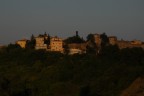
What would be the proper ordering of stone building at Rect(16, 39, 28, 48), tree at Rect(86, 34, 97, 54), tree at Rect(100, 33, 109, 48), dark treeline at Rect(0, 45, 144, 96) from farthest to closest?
1. stone building at Rect(16, 39, 28, 48)
2. tree at Rect(100, 33, 109, 48)
3. tree at Rect(86, 34, 97, 54)
4. dark treeline at Rect(0, 45, 144, 96)

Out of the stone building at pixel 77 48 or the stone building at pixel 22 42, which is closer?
the stone building at pixel 77 48

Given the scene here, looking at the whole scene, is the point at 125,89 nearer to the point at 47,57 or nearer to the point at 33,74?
the point at 33,74

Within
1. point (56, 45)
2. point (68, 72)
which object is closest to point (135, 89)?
point (68, 72)

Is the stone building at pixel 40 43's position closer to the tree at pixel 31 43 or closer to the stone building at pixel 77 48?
the tree at pixel 31 43

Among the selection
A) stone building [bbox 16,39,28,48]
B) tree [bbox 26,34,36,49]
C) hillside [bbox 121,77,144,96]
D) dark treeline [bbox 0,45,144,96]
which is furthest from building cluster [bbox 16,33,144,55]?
hillside [bbox 121,77,144,96]

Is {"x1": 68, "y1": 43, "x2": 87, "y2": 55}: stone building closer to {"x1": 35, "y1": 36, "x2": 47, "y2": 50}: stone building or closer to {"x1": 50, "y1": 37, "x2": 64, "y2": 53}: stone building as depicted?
{"x1": 50, "y1": 37, "x2": 64, "y2": 53}: stone building

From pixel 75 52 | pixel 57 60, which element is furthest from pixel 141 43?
pixel 57 60

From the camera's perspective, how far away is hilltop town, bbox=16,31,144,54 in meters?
73.6

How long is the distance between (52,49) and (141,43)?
1253 cm

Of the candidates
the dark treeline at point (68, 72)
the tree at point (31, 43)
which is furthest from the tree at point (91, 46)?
the tree at point (31, 43)

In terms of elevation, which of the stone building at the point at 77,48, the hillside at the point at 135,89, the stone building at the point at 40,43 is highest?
the stone building at the point at 40,43

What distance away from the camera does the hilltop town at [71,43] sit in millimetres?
73562

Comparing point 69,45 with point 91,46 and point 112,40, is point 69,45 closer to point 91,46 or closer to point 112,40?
point 91,46

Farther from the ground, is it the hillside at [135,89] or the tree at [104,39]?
the tree at [104,39]
